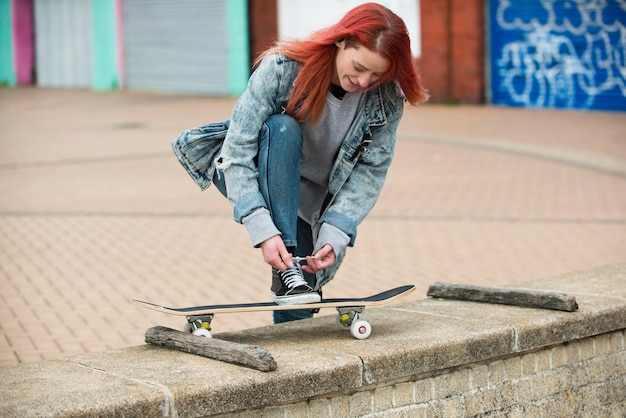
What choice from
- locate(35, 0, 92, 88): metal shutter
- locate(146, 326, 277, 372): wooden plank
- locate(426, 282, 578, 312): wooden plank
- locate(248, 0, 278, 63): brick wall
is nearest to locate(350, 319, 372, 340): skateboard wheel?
locate(146, 326, 277, 372): wooden plank

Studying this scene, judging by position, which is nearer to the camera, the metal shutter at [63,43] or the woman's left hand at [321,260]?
the woman's left hand at [321,260]

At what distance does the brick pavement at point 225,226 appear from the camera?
661cm

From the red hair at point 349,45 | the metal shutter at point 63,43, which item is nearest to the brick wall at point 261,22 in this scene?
the metal shutter at point 63,43

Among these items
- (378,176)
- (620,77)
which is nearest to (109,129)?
(620,77)

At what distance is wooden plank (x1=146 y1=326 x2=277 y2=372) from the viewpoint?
328 centimetres

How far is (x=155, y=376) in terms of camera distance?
10.6 ft

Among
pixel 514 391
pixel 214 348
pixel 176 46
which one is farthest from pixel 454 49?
pixel 214 348

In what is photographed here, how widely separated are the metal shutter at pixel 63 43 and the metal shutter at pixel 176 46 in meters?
1.54

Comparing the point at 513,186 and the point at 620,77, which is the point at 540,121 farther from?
the point at 513,186

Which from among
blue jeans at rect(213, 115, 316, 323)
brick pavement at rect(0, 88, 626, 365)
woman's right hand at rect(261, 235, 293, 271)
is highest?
blue jeans at rect(213, 115, 316, 323)

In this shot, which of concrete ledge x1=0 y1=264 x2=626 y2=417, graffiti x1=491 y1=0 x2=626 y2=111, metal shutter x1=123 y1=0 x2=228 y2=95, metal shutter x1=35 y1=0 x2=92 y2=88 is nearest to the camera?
concrete ledge x1=0 y1=264 x2=626 y2=417

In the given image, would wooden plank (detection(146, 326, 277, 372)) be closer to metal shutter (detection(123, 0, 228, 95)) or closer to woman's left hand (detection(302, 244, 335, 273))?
woman's left hand (detection(302, 244, 335, 273))

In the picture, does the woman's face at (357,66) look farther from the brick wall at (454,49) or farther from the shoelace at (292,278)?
the brick wall at (454,49)

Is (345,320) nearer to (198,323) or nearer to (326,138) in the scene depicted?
(198,323)
